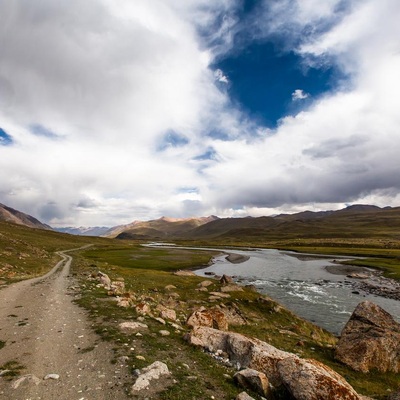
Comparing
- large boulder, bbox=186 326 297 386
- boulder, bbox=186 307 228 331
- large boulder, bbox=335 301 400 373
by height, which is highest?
large boulder, bbox=186 326 297 386

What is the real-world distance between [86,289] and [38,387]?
25406mm

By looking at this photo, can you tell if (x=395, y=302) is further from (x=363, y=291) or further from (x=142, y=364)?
(x=142, y=364)

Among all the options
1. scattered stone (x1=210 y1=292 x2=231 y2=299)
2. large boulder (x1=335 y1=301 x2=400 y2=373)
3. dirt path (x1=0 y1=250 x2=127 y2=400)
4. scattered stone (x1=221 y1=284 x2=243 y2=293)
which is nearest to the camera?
dirt path (x1=0 y1=250 x2=127 y2=400)

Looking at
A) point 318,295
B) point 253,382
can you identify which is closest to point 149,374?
point 253,382

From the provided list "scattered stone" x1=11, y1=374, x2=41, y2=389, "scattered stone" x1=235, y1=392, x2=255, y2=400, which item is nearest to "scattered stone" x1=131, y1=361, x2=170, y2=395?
"scattered stone" x1=235, y1=392, x2=255, y2=400

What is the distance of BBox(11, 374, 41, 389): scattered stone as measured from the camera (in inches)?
471

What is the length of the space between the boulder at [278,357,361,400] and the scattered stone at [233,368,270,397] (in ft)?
3.27

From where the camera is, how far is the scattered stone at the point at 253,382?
492 inches

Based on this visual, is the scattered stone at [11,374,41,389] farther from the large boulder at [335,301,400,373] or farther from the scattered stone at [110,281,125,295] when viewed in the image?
the large boulder at [335,301,400,373]

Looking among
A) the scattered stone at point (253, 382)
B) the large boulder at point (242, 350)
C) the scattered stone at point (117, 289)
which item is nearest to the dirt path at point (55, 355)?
the scattered stone at point (253, 382)

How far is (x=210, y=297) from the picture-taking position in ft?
153

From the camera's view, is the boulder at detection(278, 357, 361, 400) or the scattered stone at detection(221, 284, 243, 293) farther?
the scattered stone at detection(221, 284, 243, 293)

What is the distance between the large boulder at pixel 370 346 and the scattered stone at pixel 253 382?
50.4ft

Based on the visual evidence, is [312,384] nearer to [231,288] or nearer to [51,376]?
[51,376]
